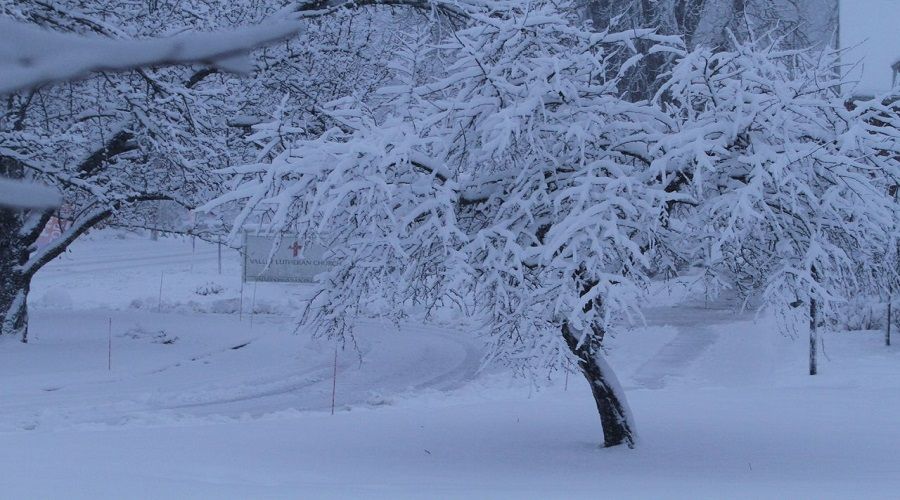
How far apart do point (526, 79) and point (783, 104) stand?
1.92m

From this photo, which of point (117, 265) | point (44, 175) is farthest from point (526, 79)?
point (117, 265)

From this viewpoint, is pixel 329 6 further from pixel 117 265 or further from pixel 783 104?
pixel 117 265

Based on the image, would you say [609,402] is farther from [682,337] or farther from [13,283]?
[682,337]

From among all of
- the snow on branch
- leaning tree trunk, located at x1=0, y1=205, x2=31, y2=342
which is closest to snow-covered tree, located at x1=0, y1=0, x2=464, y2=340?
leaning tree trunk, located at x1=0, y1=205, x2=31, y2=342

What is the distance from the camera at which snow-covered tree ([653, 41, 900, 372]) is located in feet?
23.2

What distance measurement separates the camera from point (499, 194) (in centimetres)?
808

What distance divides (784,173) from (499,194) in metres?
2.24

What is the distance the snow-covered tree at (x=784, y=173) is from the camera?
706 centimetres

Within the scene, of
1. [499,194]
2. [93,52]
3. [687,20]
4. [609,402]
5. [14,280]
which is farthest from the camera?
[687,20]

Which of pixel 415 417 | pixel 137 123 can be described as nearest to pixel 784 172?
pixel 415 417

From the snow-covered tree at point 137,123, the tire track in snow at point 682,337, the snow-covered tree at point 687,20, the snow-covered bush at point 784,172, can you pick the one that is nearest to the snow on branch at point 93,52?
the snow-covered bush at point 784,172

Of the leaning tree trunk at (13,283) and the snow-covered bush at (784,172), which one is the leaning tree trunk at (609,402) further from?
the leaning tree trunk at (13,283)

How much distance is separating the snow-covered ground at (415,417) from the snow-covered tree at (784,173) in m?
1.67

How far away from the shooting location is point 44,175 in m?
14.3
